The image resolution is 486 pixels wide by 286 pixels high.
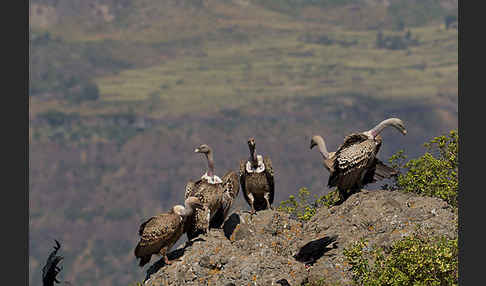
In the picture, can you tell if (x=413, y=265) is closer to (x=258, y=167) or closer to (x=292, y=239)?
(x=292, y=239)

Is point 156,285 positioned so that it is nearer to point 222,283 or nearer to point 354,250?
point 222,283

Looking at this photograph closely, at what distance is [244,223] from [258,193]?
109 inches

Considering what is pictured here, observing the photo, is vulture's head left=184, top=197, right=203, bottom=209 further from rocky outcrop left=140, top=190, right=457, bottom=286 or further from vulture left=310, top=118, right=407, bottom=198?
vulture left=310, top=118, right=407, bottom=198

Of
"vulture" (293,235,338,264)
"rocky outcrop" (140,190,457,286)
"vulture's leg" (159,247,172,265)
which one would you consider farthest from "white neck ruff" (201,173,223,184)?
"vulture" (293,235,338,264)

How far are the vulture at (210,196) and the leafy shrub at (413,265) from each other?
278 inches

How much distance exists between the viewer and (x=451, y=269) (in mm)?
33719

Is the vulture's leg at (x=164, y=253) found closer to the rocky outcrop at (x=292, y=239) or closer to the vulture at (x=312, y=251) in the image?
the rocky outcrop at (x=292, y=239)

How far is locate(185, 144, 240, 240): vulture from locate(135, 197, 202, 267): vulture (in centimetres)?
103

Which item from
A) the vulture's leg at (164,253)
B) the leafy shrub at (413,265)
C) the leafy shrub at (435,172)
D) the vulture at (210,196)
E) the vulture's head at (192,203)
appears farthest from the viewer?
the leafy shrub at (435,172)

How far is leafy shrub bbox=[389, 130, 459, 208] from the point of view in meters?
41.9

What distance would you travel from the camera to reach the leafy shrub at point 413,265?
Result: 33.7 metres

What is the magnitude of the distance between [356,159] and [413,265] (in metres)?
8.42

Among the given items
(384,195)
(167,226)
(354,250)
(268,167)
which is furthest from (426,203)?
(167,226)

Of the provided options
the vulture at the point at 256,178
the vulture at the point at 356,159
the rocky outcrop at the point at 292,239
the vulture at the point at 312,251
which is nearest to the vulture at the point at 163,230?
the rocky outcrop at the point at 292,239
